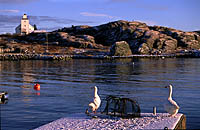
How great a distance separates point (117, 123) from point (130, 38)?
6029 inches

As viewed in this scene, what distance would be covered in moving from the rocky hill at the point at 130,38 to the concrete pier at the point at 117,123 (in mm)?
117791

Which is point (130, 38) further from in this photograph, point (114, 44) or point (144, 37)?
point (114, 44)

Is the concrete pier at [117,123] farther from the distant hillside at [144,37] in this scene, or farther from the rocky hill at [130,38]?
the distant hillside at [144,37]

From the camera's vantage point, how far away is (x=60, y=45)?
171 metres

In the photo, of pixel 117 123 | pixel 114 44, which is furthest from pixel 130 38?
pixel 117 123

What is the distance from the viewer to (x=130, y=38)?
169 meters

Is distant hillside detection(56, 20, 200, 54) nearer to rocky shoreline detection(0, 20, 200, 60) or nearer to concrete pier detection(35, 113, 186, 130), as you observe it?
rocky shoreline detection(0, 20, 200, 60)

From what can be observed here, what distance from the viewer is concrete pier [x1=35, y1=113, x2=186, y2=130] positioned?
656 inches

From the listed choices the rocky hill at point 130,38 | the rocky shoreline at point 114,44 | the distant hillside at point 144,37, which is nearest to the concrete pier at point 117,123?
the rocky shoreline at point 114,44

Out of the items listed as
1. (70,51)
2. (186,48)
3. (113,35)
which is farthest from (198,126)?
(113,35)

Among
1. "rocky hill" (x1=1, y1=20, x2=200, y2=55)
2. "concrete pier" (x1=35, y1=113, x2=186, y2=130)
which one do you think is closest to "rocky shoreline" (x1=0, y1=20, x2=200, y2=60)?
"rocky hill" (x1=1, y1=20, x2=200, y2=55)

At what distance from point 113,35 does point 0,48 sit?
65.0 metres

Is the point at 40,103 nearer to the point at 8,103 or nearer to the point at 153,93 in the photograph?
the point at 8,103

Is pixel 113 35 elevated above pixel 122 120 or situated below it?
above
